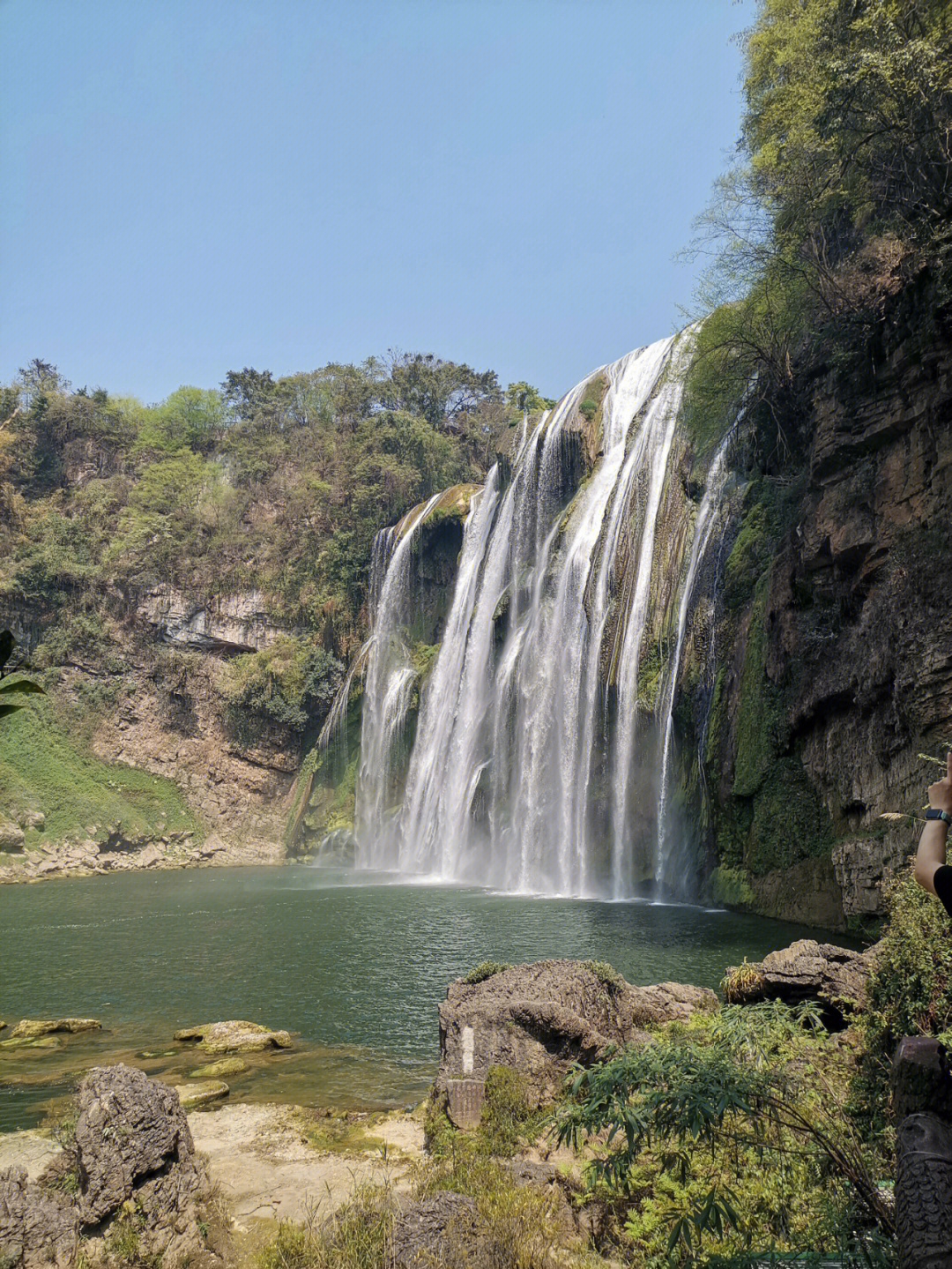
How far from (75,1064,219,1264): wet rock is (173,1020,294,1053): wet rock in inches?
169

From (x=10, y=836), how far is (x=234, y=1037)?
2740 cm

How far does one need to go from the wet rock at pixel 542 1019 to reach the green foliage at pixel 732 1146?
1.38 meters

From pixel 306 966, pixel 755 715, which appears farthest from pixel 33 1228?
pixel 755 715

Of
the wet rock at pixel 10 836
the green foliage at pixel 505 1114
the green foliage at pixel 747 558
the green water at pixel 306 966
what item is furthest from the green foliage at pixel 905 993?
the wet rock at pixel 10 836

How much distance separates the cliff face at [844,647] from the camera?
12.8 m

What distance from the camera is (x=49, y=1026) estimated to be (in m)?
10.8

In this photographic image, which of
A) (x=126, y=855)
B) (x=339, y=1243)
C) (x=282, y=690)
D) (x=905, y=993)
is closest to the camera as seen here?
(x=339, y=1243)

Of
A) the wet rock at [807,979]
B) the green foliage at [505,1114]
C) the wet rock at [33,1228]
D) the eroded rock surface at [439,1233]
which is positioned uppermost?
the wet rock at [807,979]

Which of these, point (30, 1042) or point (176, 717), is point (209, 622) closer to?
point (176, 717)

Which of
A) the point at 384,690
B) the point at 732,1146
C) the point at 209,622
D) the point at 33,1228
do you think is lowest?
the point at 33,1228

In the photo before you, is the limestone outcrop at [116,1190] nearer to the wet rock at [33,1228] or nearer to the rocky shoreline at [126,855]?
the wet rock at [33,1228]

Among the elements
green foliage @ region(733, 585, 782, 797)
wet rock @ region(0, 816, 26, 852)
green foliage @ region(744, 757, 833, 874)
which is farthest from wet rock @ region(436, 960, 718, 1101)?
wet rock @ region(0, 816, 26, 852)

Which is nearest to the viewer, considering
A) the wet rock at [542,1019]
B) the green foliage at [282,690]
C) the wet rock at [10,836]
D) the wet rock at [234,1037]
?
the wet rock at [542,1019]

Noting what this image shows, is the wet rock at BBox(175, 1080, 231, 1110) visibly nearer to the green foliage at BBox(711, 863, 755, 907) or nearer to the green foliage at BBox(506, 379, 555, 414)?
the green foliage at BBox(711, 863, 755, 907)
